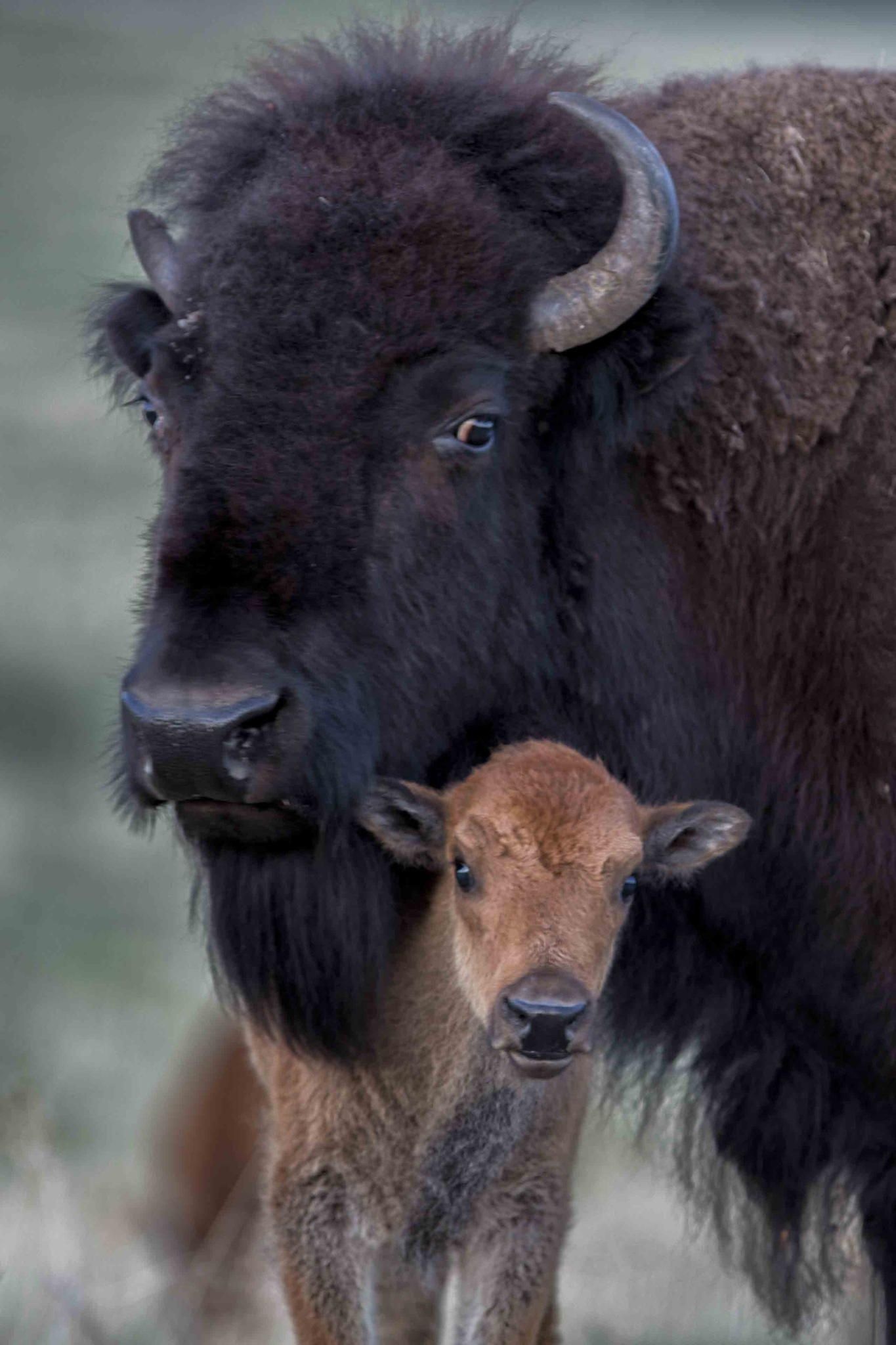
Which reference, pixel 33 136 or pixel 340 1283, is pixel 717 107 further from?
pixel 33 136

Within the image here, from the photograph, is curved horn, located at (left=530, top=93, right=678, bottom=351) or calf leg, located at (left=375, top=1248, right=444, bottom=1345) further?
calf leg, located at (left=375, top=1248, right=444, bottom=1345)

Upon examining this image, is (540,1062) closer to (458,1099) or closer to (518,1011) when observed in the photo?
(518,1011)

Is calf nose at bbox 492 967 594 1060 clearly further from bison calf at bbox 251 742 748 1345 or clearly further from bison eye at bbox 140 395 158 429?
bison eye at bbox 140 395 158 429

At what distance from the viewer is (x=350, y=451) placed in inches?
153

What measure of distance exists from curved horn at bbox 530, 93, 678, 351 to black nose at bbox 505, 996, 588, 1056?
4.41 ft

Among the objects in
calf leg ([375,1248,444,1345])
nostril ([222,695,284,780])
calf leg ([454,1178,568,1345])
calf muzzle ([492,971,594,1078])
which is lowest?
calf leg ([375,1248,444,1345])

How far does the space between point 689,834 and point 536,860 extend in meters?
0.38

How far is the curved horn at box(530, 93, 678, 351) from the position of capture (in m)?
3.97

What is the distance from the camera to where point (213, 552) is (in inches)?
149

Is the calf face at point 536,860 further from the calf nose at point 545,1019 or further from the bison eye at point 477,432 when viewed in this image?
the bison eye at point 477,432

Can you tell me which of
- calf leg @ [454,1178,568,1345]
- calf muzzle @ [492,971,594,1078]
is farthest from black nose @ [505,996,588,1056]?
calf leg @ [454,1178,568,1345]

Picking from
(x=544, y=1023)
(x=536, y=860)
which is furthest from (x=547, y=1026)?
(x=536, y=860)

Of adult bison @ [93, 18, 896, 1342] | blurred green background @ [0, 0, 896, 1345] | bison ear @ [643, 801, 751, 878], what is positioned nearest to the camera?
adult bison @ [93, 18, 896, 1342]

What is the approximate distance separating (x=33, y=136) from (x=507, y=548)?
38.9ft
